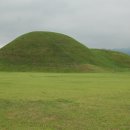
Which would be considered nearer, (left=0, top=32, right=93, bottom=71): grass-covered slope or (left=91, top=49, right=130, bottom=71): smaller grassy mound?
(left=0, top=32, right=93, bottom=71): grass-covered slope

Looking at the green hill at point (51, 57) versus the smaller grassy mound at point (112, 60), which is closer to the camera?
the green hill at point (51, 57)

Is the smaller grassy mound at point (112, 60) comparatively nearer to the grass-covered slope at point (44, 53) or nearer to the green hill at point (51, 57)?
the green hill at point (51, 57)

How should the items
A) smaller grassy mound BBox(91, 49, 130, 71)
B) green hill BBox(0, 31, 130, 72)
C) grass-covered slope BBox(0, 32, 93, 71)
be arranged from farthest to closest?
smaller grassy mound BBox(91, 49, 130, 71)
grass-covered slope BBox(0, 32, 93, 71)
green hill BBox(0, 31, 130, 72)

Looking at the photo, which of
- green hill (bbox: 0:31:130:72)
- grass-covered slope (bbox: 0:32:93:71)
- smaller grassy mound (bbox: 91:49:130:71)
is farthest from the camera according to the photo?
smaller grassy mound (bbox: 91:49:130:71)

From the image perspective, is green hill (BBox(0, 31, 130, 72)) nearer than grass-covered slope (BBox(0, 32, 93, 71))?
Yes

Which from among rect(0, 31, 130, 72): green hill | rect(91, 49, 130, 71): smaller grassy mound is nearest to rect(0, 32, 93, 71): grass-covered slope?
rect(0, 31, 130, 72): green hill

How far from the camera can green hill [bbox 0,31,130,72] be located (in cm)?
8263

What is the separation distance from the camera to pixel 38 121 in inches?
570

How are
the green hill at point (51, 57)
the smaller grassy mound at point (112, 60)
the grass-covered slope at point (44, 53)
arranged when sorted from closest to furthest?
the green hill at point (51, 57)
the grass-covered slope at point (44, 53)
the smaller grassy mound at point (112, 60)

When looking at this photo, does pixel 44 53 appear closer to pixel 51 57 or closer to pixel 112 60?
pixel 51 57

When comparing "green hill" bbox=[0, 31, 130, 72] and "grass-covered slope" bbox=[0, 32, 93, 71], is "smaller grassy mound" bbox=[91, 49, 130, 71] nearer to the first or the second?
"green hill" bbox=[0, 31, 130, 72]

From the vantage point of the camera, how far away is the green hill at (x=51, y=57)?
82631 millimetres

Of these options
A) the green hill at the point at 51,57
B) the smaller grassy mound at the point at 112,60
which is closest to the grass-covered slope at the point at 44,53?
the green hill at the point at 51,57

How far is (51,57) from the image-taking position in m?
88.7
